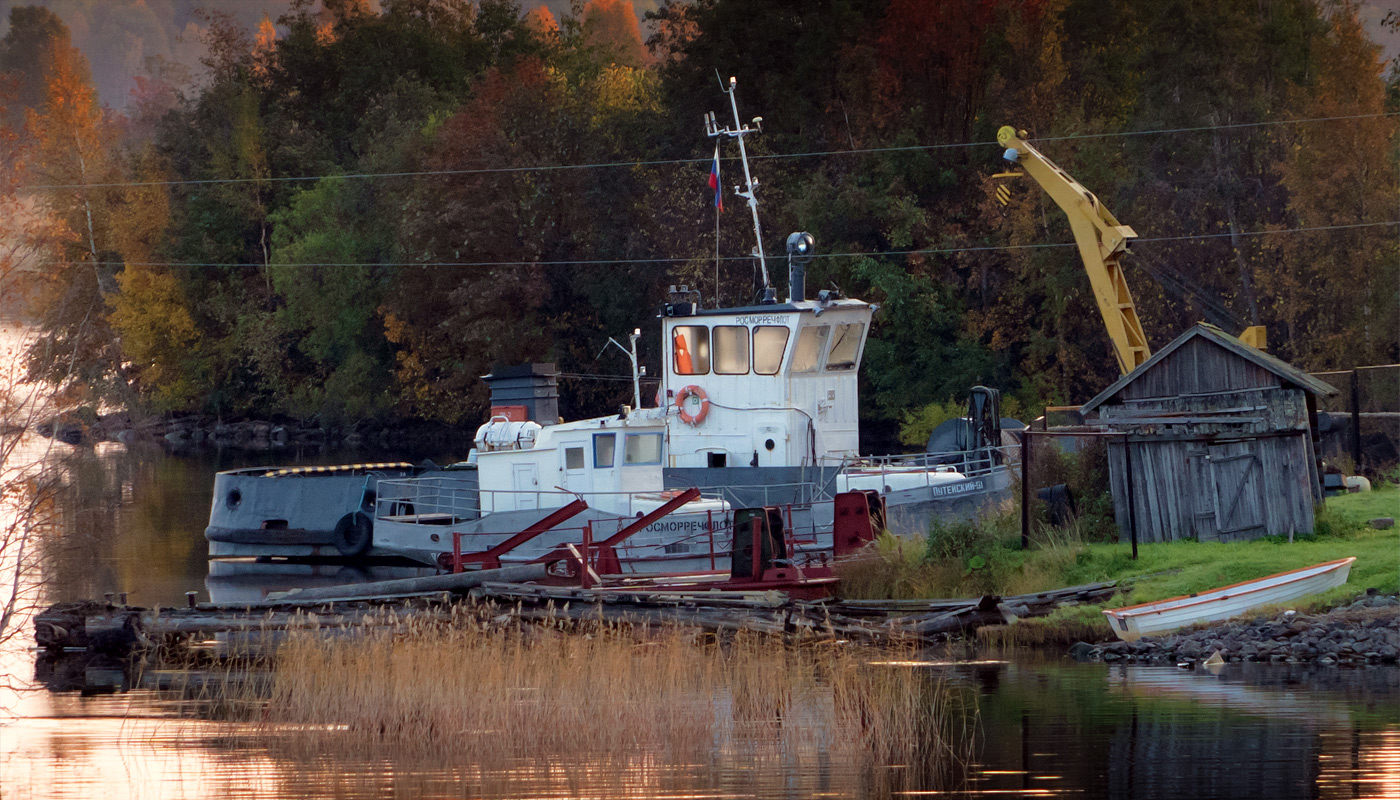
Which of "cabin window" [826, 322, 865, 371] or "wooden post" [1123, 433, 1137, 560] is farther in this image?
"cabin window" [826, 322, 865, 371]

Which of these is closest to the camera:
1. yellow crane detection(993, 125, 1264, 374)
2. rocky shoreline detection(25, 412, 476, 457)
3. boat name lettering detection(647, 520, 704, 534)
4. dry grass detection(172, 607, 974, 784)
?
dry grass detection(172, 607, 974, 784)

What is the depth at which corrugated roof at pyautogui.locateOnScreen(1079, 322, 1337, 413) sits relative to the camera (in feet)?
70.7

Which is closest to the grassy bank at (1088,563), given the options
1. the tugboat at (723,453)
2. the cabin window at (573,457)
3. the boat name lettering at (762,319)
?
the tugboat at (723,453)

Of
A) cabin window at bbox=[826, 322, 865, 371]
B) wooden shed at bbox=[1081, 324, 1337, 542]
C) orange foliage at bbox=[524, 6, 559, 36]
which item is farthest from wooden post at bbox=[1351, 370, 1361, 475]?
orange foliage at bbox=[524, 6, 559, 36]

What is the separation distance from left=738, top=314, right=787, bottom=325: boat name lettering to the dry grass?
10.4 meters

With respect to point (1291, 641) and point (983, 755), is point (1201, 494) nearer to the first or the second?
point (1291, 641)

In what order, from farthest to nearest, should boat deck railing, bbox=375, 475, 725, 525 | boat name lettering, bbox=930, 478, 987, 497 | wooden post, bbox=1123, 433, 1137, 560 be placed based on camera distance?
1. boat deck railing, bbox=375, 475, 725, 525
2. boat name lettering, bbox=930, 478, 987, 497
3. wooden post, bbox=1123, 433, 1137, 560

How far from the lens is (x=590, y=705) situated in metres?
14.5

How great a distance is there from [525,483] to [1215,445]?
11361 millimetres

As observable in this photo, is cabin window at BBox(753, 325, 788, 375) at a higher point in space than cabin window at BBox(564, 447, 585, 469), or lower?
higher

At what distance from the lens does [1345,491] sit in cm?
2578

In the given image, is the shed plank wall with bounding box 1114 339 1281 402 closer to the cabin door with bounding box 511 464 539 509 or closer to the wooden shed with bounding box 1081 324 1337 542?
the wooden shed with bounding box 1081 324 1337 542

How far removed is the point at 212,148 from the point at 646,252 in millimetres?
29488

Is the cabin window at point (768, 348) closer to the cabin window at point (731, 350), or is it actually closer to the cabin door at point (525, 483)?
the cabin window at point (731, 350)
